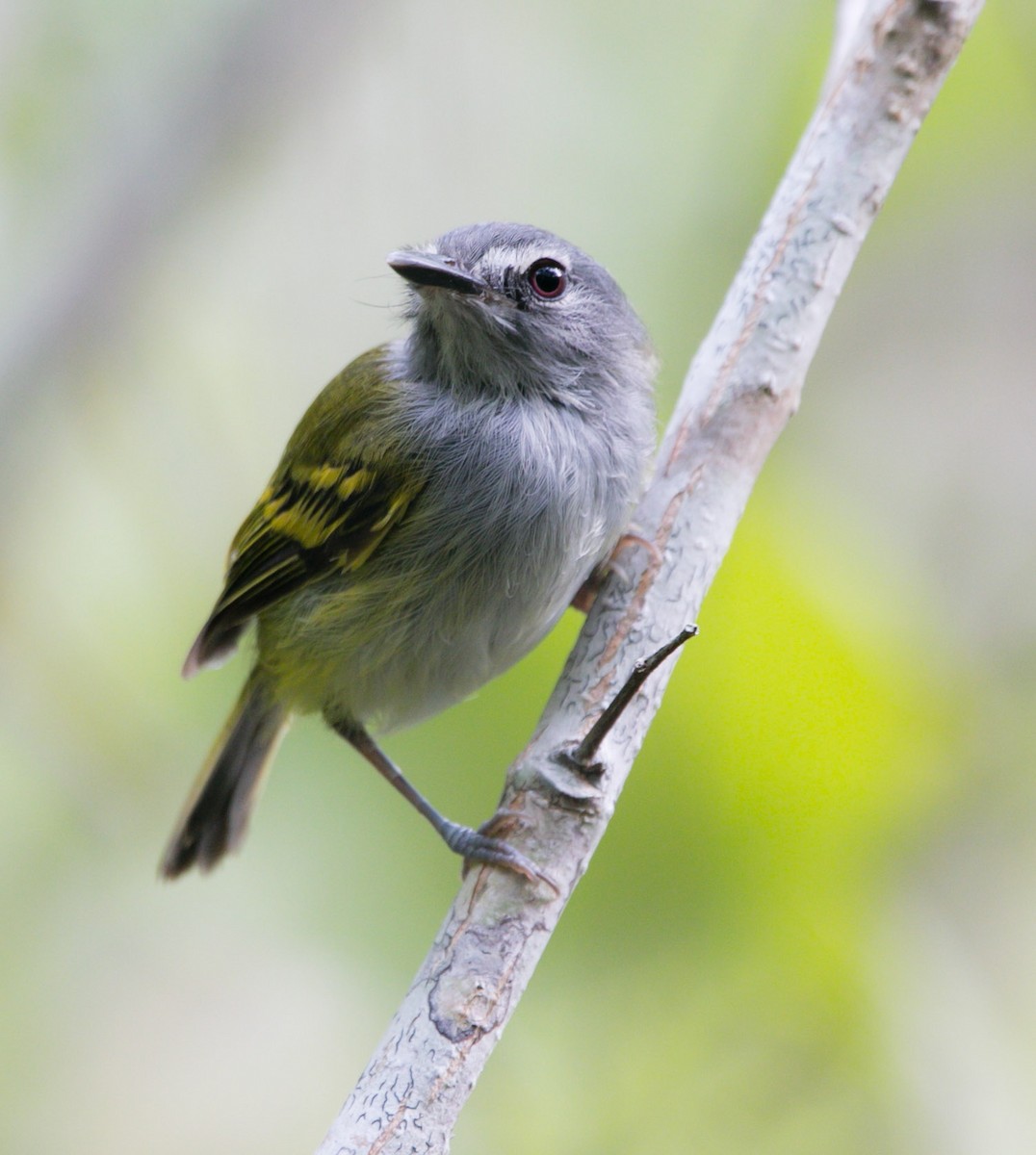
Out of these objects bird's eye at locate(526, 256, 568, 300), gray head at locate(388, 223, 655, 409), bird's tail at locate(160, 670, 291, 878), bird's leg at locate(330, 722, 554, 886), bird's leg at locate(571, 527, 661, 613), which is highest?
bird's eye at locate(526, 256, 568, 300)

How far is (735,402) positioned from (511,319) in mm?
626

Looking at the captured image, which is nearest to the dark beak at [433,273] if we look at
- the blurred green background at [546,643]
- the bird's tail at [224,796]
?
the blurred green background at [546,643]

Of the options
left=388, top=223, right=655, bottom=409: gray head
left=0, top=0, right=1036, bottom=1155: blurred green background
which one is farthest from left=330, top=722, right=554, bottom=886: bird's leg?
left=388, top=223, right=655, bottom=409: gray head

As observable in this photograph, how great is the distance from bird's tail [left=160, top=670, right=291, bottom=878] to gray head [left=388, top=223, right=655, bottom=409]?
4.61ft

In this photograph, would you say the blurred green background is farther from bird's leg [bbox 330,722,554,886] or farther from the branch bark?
the branch bark

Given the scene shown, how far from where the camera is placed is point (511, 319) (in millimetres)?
3211

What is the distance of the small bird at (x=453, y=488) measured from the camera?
3.12 m

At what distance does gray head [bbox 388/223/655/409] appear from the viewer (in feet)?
10.4

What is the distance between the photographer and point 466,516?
3121 millimetres

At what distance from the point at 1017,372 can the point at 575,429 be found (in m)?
2.45

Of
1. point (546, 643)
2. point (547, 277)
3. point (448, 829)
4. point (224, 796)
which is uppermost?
point (547, 277)

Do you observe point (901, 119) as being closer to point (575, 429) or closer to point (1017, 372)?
point (575, 429)

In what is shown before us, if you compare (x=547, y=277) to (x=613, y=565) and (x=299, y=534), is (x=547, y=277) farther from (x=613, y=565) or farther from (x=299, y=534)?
(x=299, y=534)

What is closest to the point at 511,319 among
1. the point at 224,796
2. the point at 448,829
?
the point at 448,829
